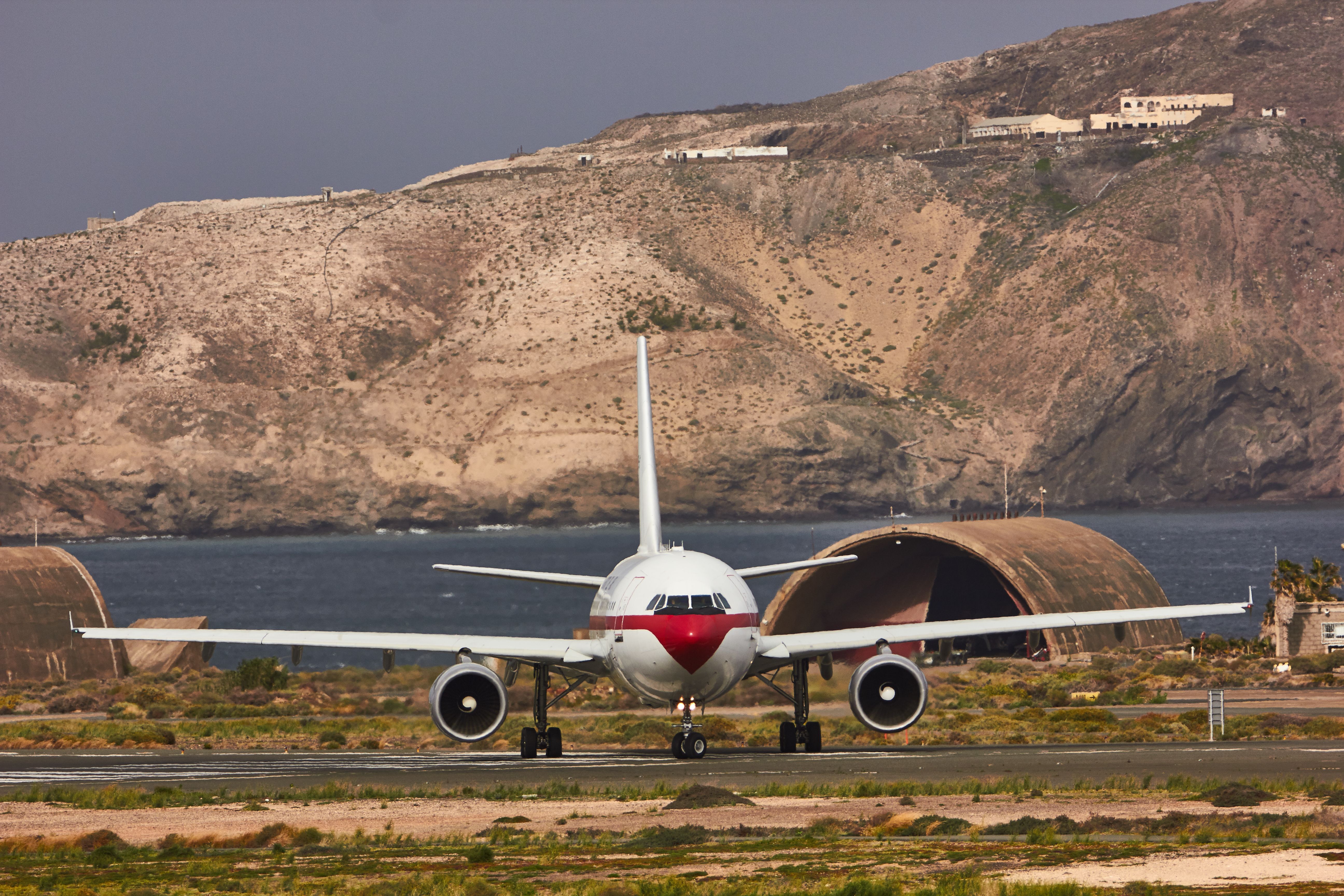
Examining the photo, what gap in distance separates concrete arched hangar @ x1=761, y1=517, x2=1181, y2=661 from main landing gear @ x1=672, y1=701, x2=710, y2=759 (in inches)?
1285

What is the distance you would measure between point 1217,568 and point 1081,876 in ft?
533

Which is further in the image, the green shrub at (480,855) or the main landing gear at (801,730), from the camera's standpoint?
the main landing gear at (801,730)

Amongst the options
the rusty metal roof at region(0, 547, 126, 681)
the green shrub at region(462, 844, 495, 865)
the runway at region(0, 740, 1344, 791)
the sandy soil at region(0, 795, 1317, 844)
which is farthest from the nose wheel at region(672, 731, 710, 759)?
the rusty metal roof at region(0, 547, 126, 681)

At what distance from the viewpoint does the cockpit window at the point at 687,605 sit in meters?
31.3

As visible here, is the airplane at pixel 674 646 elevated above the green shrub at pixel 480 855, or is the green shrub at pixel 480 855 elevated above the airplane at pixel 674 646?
the airplane at pixel 674 646

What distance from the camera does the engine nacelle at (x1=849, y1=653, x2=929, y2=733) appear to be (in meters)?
33.0

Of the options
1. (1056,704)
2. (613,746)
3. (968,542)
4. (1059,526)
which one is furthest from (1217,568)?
(613,746)

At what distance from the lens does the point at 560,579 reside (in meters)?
36.2

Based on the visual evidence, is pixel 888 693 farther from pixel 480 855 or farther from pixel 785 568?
pixel 480 855

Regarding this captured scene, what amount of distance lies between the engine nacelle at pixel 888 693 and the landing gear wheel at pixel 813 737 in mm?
3470

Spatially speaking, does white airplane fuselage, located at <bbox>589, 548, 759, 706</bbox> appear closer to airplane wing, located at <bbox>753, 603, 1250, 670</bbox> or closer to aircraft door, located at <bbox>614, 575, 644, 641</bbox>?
aircraft door, located at <bbox>614, 575, 644, 641</bbox>

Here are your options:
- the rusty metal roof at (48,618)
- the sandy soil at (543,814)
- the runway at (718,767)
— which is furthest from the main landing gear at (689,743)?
the rusty metal roof at (48,618)

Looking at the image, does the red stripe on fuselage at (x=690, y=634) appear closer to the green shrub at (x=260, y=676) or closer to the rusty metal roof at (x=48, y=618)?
the green shrub at (x=260, y=676)

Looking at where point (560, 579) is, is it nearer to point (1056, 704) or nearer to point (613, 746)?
point (613, 746)
